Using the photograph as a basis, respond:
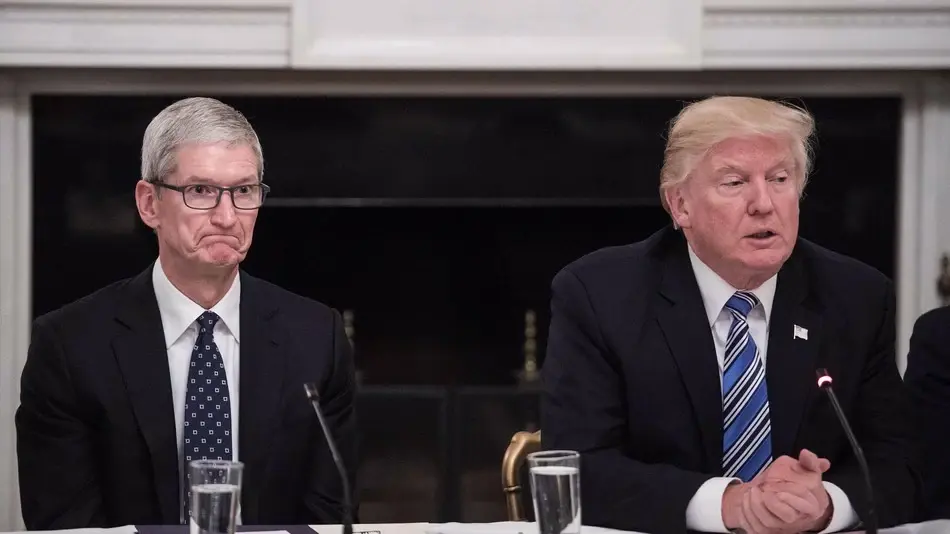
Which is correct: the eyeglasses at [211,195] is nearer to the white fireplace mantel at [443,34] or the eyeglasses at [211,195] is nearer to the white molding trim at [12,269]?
the white fireplace mantel at [443,34]

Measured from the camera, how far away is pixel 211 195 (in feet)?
6.86

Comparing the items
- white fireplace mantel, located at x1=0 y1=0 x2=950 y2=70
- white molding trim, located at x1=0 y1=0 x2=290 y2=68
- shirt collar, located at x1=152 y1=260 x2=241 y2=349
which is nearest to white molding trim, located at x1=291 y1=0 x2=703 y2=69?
white fireplace mantel, located at x1=0 y1=0 x2=950 y2=70

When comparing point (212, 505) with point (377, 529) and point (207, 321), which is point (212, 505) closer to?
point (377, 529)

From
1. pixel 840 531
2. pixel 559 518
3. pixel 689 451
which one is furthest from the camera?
pixel 689 451

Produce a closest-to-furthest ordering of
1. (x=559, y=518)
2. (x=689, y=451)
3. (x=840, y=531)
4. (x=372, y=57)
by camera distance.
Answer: (x=559, y=518) → (x=840, y=531) → (x=689, y=451) → (x=372, y=57)

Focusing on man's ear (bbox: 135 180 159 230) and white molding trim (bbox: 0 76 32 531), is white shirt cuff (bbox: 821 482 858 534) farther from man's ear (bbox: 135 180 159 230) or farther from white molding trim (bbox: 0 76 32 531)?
white molding trim (bbox: 0 76 32 531)

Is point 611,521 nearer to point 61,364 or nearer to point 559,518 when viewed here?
point 559,518

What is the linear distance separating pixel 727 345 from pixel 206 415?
84cm

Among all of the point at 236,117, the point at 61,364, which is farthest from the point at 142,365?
the point at 236,117

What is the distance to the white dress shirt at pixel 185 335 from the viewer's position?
207 cm

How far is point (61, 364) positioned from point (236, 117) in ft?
1.60

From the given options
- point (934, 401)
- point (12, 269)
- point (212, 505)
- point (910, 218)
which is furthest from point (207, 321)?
point (910, 218)

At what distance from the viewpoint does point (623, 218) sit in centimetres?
352

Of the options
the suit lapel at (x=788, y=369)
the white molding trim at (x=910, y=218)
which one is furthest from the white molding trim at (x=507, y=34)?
the suit lapel at (x=788, y=369)
